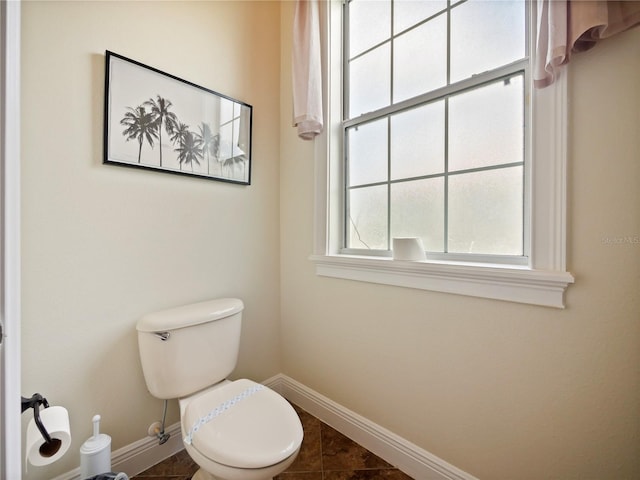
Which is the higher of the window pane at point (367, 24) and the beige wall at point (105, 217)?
the window pane at point (367, 24)

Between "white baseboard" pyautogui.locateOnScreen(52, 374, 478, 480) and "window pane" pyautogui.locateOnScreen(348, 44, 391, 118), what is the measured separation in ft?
5.17

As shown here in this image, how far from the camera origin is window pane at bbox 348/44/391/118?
1.39 m

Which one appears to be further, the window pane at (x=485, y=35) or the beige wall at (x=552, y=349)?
the window pane at (x=485, y=35)

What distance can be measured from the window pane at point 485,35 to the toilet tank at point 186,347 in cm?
147

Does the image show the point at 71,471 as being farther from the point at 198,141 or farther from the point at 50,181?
the point at 198,141

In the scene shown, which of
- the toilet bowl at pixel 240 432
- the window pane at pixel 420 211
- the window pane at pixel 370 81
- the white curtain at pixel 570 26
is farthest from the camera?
the window pane at pixel 370 81

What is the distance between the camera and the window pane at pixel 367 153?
1402mm

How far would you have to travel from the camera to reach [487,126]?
109cm

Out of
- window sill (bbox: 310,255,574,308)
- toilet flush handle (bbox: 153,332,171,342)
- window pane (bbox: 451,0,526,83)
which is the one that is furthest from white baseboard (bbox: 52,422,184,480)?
window pane (bbox: 451,0,526,83)

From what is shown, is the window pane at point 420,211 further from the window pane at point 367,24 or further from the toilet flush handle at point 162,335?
the toilet flush handle at point 162,335

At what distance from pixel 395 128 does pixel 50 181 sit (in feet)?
4.65

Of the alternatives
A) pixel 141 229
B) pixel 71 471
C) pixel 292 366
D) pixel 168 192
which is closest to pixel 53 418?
pixel 71 471

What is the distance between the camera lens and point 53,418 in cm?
84

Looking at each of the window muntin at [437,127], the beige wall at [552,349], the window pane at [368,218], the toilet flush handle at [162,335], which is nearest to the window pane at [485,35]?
the window muntin at [437,127]
